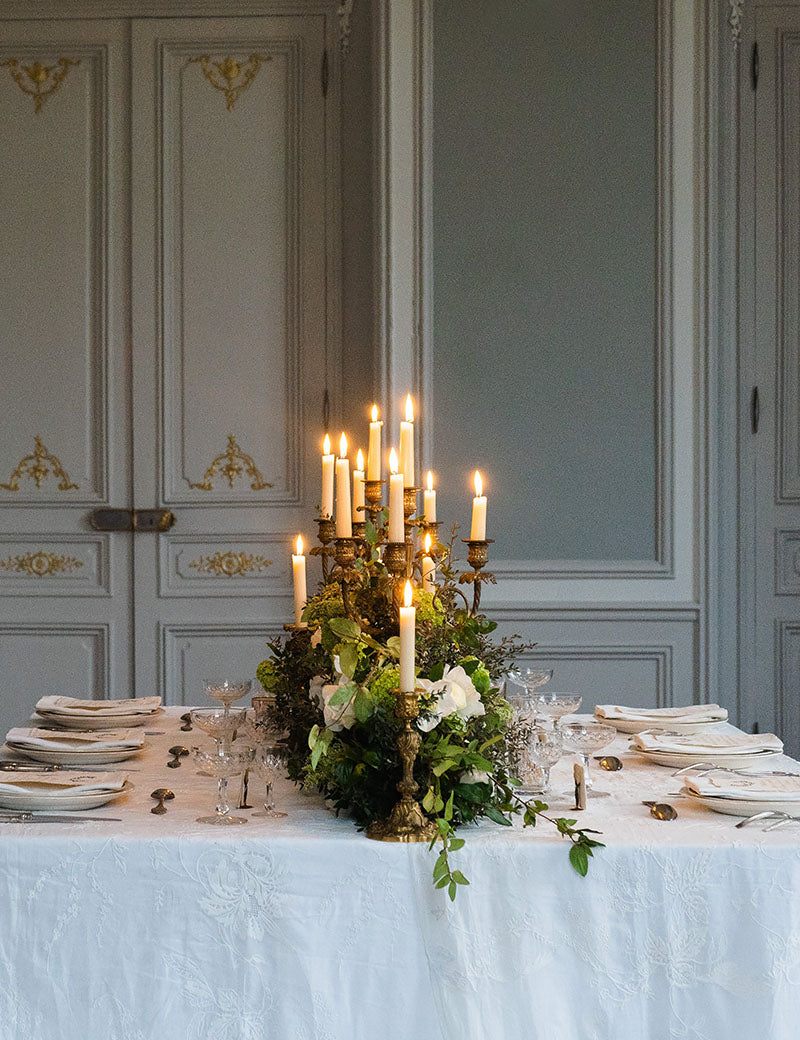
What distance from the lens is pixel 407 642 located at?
1513 mm

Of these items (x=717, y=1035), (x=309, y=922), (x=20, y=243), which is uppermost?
(x=20, y=243)

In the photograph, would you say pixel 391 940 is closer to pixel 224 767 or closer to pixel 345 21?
pixel 224 767

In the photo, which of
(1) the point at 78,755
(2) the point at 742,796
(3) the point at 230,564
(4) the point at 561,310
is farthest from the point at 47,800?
(4) the point at 561,310

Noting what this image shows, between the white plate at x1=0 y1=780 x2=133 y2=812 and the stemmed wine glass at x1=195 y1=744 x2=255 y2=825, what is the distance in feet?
0.56

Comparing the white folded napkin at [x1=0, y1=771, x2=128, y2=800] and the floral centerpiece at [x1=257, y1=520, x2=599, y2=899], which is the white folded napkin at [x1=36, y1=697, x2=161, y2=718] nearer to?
the white folded napkin at [x1=0, y1=771, x2=128, y2=800]

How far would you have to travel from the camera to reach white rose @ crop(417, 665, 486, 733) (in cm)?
157

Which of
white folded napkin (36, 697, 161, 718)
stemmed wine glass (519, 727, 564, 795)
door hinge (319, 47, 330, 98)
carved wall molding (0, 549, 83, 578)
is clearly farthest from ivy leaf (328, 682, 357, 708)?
door hinge (319, 47, 330, 98)

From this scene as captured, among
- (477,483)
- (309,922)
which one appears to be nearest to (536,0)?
(477,483)

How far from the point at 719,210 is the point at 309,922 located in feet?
→ 10.8

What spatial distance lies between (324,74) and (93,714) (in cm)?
268

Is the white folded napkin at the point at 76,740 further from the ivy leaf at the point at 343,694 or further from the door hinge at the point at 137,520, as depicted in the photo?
the door hinge at the point at 137,520

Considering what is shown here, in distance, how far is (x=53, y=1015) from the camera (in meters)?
1.53

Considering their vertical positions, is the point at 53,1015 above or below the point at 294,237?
below

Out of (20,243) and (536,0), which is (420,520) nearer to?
(536,0)
